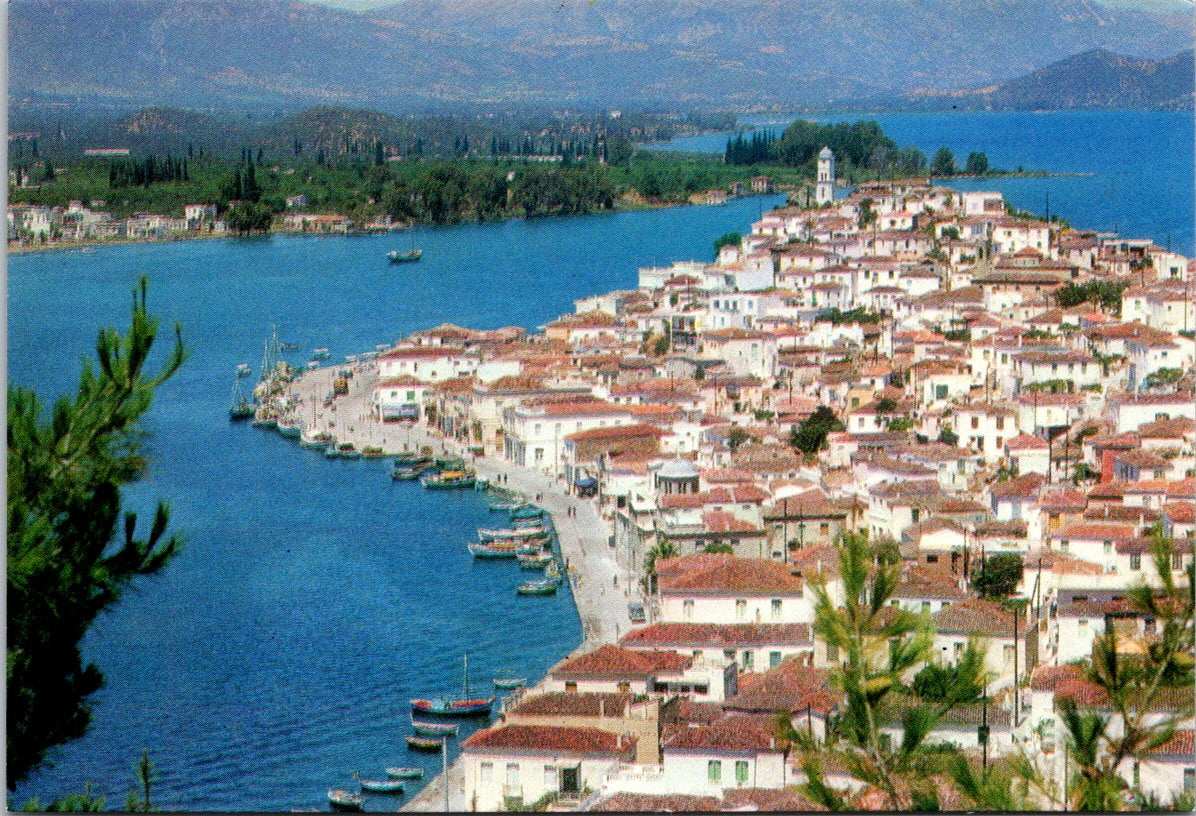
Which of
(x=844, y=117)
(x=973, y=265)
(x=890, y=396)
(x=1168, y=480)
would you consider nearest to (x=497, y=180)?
(x=844, y=117)

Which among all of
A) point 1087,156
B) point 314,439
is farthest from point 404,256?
point 1087,156

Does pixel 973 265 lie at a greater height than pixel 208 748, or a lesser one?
greater

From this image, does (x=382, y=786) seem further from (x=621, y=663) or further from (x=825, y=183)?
(x=825, y=183)

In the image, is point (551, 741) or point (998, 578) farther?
point (998, 578)

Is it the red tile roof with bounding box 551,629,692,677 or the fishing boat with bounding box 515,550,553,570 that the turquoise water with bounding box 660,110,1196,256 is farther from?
the red tile roof with bounding box 551,629,692,677

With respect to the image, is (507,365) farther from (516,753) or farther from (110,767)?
(516,753)
